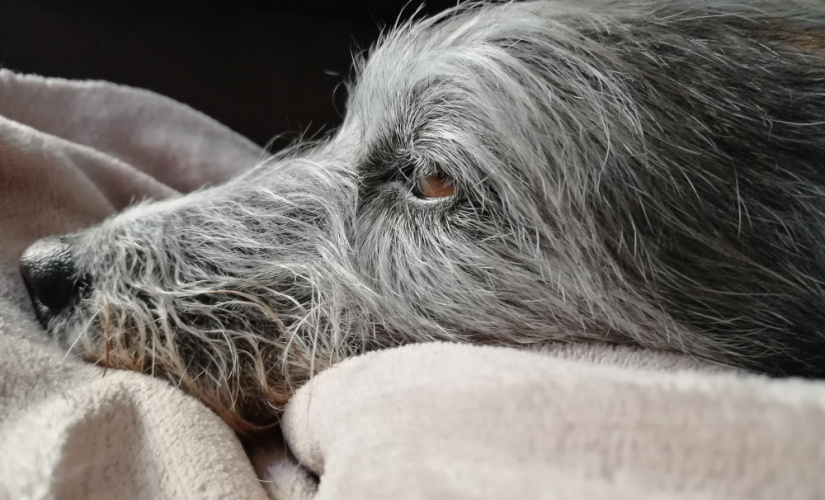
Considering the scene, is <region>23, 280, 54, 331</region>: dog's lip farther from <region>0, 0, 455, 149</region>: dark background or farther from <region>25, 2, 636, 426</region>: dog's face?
<region>0, 0, 455, 149</region>: dark background

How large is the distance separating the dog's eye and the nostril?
2.14 feet

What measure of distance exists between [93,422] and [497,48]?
86 cm

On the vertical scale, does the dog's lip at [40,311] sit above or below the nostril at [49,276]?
below

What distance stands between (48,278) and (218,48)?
1.15 m

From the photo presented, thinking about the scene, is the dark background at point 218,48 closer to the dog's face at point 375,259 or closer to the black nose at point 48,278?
the dog's face at point 375,259

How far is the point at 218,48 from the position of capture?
2049 millimetres

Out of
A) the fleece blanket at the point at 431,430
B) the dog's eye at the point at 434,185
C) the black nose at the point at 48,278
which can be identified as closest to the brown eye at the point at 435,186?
the dog's eye at the point at 434,185

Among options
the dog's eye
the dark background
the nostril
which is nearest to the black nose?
the nostril

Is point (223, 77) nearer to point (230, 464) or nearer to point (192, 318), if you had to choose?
point (192, 318)

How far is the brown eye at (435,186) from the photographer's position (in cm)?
111

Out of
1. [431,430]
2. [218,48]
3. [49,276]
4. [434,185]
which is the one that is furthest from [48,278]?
[218,48]

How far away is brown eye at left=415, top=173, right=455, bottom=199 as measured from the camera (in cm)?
111

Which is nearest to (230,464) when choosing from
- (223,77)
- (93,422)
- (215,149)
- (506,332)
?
(93,422)

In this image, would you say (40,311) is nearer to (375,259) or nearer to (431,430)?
(375,259)
